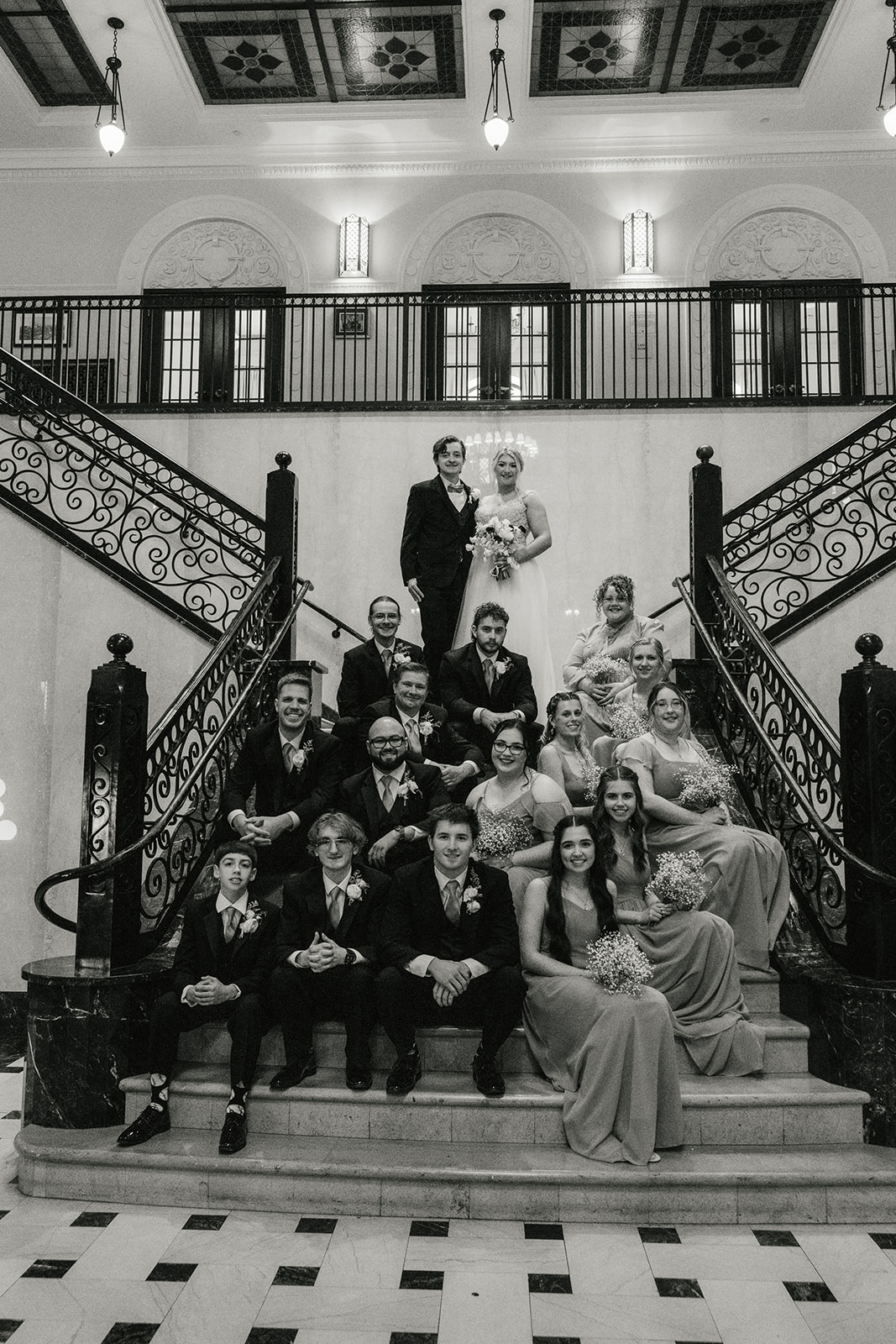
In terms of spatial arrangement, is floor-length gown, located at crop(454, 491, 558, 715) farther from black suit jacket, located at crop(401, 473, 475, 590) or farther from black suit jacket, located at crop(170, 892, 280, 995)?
black suit jacket, located at crop(170, 892, 280, 995)

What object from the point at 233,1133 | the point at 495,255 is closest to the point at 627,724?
the point at 233,1133

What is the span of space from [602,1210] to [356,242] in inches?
453

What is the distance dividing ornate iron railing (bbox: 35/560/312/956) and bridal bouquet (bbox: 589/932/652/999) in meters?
2.03

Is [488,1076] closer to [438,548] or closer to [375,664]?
[375,664]

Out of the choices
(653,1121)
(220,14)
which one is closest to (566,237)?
(220,14)

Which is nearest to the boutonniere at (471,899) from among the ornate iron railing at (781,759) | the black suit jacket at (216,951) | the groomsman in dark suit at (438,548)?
the black suit jacket at (216,951)

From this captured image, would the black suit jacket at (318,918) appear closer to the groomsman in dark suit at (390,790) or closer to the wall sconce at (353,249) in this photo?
the groomsman in dark suit at (390,790)

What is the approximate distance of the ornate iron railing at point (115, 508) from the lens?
7.67 m

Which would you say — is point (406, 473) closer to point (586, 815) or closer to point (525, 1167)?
point (586, 815)

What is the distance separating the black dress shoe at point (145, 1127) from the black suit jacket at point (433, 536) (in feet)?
13.4

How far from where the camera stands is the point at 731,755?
20.9 feet

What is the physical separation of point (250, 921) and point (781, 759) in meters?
2.83

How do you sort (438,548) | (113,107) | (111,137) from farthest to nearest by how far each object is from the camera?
(113,107) < (111,137) < (438,548)

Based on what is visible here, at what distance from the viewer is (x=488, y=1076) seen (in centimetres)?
433
